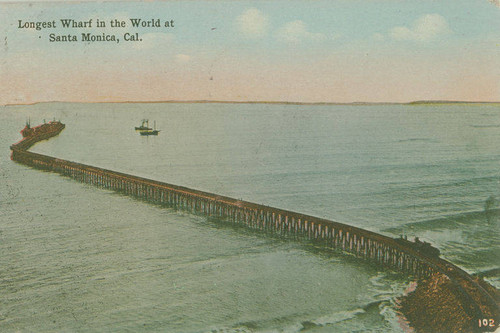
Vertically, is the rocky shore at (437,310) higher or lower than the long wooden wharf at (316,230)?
lower

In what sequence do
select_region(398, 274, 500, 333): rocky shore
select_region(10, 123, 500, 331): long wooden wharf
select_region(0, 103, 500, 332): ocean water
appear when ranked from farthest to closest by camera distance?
1. select_region(0, 103, 500, 332): ocean water
2. select_region(10, 123, 500, 331): long wooden wharf
3. select_region(398, 274, 500, 333): rocky shore

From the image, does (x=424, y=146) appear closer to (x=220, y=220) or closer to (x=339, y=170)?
(x=339, y=170)

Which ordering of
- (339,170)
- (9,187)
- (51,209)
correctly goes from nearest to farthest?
(51,209)
(9,187)
(339,170)

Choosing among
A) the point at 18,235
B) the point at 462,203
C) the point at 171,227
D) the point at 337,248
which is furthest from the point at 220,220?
the point at 462,203

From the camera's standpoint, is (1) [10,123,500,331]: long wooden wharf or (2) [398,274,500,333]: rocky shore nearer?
(2) [398,274,500,333]: rocky shore

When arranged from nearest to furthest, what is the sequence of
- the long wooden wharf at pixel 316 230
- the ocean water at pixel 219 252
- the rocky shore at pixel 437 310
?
the rocky shore at pixel 437 310
the long wooden wharf at pixel 316 230
the ocean water at pixel 219 252

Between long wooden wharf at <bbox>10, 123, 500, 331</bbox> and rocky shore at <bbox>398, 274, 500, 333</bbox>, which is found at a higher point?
long wooden wharf at <bbox>10, 123, 500, 331</bbox>

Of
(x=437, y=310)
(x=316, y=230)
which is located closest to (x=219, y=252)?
(x=316, y=230)

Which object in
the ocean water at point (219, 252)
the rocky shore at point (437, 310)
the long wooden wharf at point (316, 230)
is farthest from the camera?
the ocean water at point (219, 252)

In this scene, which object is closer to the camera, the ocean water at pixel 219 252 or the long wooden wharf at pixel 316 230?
the long wooden wharf at pixel 316 230
